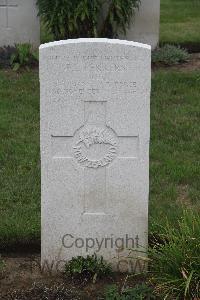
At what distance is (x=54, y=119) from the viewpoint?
4.38 m

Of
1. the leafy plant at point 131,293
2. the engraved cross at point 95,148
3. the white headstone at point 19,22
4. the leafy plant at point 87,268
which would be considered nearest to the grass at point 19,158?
the leafy plant at point 87,268

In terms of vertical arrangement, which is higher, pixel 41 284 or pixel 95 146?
pixel 95 146

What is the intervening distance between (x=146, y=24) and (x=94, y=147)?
22.2 feet

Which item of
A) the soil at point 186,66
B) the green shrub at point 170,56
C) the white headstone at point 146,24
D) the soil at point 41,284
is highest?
the white headstone at point 146,24

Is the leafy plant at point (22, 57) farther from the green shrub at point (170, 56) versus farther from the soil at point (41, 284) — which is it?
the soil at point (41, 284)

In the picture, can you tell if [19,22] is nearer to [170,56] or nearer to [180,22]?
[170,56]

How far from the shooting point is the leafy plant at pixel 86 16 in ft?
33.0

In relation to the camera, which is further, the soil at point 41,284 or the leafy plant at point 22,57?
the leafy plant at point 22,57

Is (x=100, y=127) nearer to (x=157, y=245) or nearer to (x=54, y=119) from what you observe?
(x=54, y=119)

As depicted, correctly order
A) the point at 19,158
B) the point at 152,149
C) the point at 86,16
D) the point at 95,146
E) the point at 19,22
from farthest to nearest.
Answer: the point at 19,22, the point at 86,16, the point at 152,149, the point at 19,158, the point at 95,146

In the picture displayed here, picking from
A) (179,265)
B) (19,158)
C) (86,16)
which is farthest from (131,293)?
(86,16)

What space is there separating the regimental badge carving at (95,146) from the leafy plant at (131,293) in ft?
2.52

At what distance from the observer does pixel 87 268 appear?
180 inches

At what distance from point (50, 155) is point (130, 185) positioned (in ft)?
1.76
